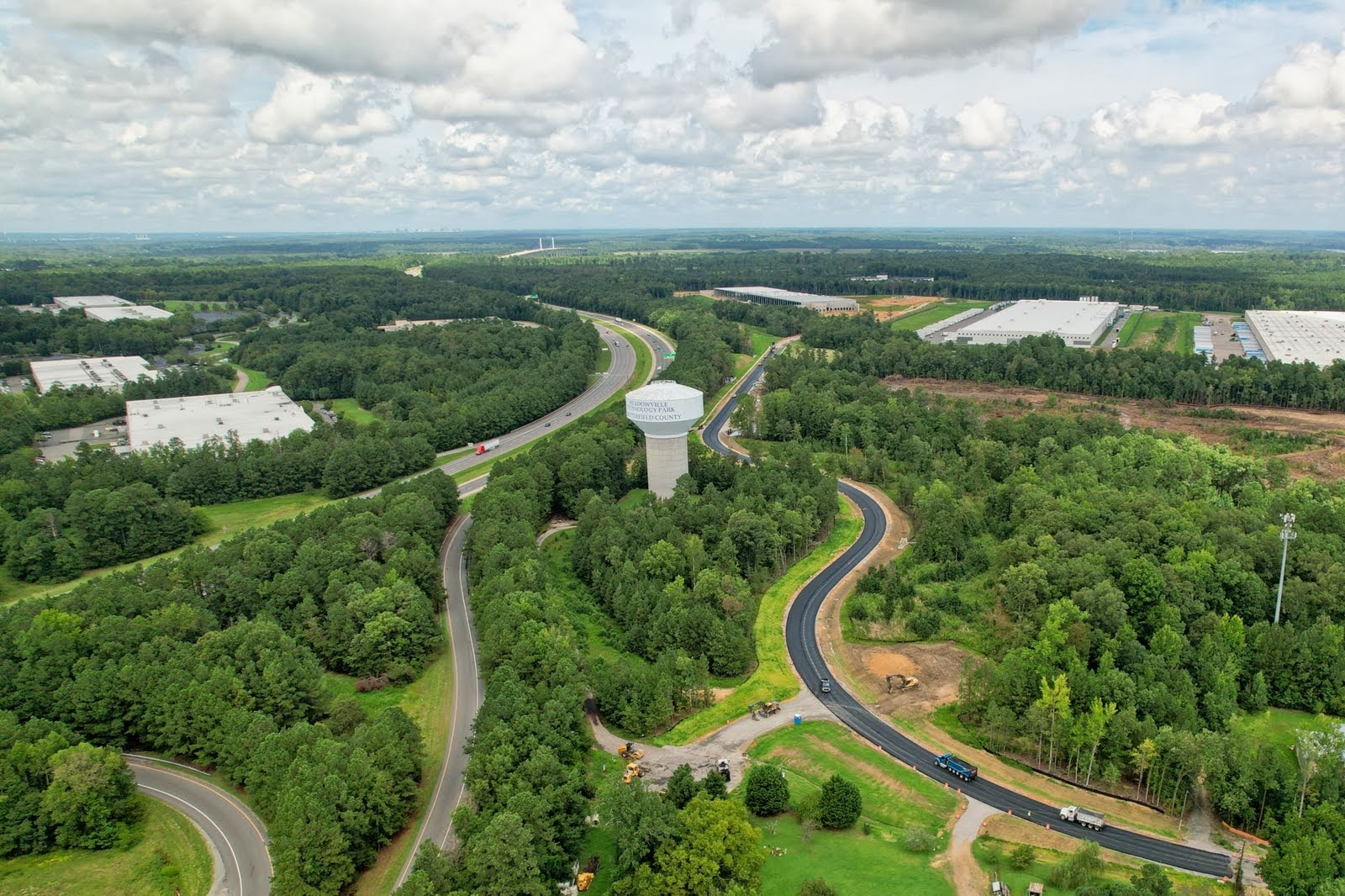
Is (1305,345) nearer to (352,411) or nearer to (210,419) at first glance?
(352,411)

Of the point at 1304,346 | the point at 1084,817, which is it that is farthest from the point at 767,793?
the point at 1304,346

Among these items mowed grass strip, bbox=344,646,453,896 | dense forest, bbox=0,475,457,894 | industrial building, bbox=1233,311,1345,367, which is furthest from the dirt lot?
dense forest, bbox=0,475,457,894

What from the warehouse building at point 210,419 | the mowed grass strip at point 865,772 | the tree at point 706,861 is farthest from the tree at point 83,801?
the warehouse building at point 210,419

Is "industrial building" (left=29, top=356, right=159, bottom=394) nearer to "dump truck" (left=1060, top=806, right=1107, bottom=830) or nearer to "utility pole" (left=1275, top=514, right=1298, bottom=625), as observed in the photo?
"dump truck" (left=1060, top=806, right=1107, bottom=830)

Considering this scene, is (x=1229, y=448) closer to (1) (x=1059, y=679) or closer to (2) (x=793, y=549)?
(2) (x=793, y=549)

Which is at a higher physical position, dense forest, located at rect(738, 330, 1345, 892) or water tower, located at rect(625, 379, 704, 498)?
water tower, located at rect(625, 379, 704, 498)

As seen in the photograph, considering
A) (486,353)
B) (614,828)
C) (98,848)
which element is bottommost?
(98,848)

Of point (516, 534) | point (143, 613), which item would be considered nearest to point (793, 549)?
point (516, 534)
